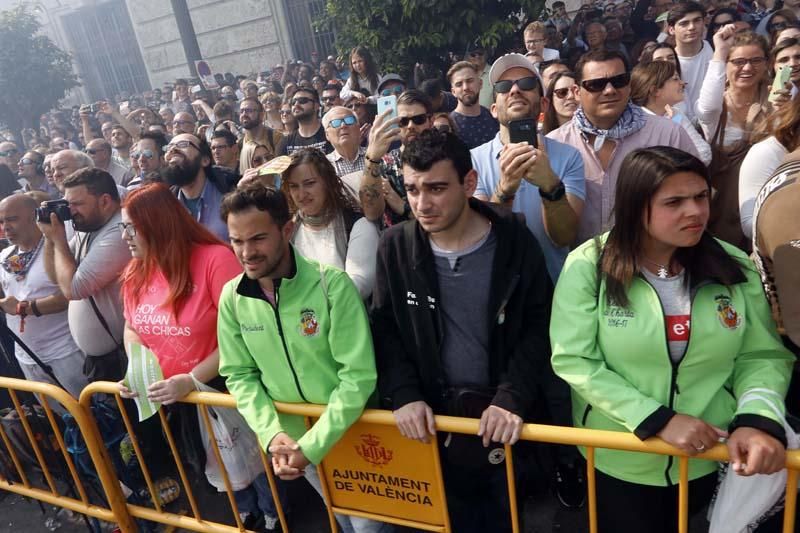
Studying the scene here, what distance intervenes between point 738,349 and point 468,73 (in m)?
3.39

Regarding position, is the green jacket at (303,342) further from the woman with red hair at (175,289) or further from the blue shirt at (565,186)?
the blue shirt at (565,186)

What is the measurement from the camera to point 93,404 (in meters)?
2.95

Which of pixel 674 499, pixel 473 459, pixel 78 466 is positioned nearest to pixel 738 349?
pixel 674 499

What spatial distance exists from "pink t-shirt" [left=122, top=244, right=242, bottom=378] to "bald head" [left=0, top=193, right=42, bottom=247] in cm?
160

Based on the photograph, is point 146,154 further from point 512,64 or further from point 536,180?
point 536,180

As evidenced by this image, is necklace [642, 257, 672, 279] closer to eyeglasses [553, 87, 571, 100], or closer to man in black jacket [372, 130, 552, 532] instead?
man in black jacket [372, 130, 552, 532]

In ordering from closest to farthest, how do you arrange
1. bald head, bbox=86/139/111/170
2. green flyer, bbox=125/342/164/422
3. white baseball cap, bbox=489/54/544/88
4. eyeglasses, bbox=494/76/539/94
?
green flyer, bbox=125/342/164/422, eyeglasses, bbox=494/76/539/94, white baseball cap, bbox=489/54/544/88, bald head, bbox=86/139/111/170

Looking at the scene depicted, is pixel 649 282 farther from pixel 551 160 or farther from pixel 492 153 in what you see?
pixel 492 153

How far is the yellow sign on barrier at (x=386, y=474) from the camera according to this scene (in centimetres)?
221

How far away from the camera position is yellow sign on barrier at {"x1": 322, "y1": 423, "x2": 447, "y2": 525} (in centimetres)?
221

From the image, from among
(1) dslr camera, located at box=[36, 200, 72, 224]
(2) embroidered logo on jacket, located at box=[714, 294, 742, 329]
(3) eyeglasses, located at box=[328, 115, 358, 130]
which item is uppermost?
(3) eyeglasses, located at box=[328, 115, 358, 130]

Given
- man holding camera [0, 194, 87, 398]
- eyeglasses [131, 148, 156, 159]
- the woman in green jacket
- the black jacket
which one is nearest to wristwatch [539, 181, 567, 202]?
the black jacket

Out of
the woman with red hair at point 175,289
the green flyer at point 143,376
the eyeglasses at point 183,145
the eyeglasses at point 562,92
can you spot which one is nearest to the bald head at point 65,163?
the eyeglasses at point 183,145

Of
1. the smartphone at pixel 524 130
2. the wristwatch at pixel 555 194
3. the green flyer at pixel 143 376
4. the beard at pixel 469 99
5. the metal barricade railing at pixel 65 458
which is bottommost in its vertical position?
the metal barricade railing at pixel 65 458
